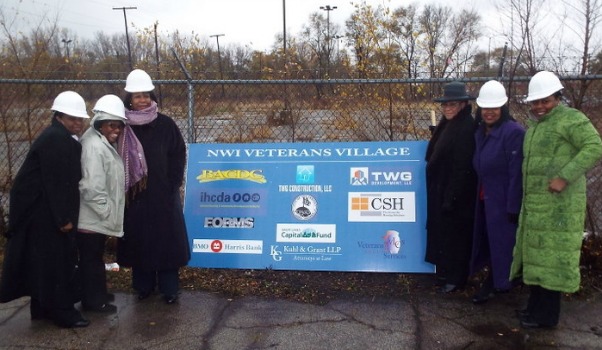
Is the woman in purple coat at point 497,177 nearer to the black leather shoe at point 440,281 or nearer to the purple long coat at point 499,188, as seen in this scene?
the purple long coat at point 499,188

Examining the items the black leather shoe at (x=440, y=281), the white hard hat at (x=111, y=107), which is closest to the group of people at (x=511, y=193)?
the black leather shoe at (x=440, y=281)

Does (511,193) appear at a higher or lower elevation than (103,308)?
higher

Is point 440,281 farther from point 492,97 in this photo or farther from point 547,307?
point 492,97

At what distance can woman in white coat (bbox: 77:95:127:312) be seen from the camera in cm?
386

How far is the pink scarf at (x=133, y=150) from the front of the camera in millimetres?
4102

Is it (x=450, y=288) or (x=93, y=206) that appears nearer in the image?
(x=93, y=206)

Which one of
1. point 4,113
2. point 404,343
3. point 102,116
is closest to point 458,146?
point 404,343

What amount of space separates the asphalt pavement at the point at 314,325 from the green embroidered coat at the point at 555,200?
0.49 meters

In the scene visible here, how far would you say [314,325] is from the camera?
3961 millimetres

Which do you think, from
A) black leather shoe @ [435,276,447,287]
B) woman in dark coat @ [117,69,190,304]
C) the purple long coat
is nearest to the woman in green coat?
the purple long coat

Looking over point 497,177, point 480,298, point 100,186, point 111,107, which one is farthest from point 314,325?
point 111,107

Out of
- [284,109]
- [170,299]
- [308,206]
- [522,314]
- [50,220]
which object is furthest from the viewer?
[284,109]

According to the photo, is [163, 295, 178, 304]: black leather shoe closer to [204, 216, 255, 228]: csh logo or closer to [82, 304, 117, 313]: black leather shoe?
[82, 304, 117, 313]: black leather shoe

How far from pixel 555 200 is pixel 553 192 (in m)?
0.07
